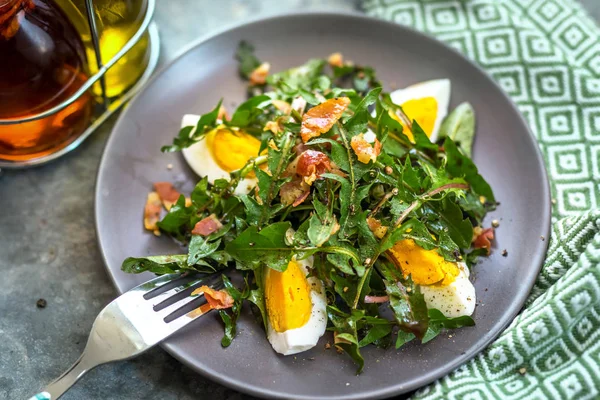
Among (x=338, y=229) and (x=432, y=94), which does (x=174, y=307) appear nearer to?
(x=338, y=229)

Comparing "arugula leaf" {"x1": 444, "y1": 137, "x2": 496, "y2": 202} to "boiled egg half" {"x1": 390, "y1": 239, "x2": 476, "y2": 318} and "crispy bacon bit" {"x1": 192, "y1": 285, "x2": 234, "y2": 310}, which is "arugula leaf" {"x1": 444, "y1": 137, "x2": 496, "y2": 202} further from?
"crispy bacon bit" {"x1": 192, "y1": 285, "x2": 234, "y2": 310}

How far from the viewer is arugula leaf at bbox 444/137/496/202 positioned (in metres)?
1.83

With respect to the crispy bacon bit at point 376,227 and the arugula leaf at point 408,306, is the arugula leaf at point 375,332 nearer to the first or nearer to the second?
the arugula leaf at point 408,306

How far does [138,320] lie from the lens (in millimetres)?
1637

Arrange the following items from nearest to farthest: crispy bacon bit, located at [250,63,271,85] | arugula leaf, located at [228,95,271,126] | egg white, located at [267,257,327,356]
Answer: egg white, located at [267,257,327,356] → arugula leaf, located at [228,95,271,126] → crispy bacon bit, located at [250,63,271,85]

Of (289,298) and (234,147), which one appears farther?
(234,147)

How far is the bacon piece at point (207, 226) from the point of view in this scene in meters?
1.77

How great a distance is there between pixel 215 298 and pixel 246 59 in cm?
85

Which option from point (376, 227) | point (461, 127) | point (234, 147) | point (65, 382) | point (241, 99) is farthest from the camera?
Answer: point (241, 99)

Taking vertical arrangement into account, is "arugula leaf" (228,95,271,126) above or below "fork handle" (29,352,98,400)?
above

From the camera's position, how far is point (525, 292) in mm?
1748

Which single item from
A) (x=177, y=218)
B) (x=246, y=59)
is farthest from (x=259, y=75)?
(x=177, y=218)

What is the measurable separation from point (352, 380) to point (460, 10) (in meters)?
1.37

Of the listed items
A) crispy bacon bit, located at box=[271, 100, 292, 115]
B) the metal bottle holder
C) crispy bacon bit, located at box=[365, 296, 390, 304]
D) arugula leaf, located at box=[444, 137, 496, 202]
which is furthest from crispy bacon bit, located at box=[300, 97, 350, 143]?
the metal bottle holder
